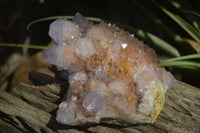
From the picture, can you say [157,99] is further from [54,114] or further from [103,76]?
[54,114]

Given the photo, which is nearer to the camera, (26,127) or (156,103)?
(156,103)

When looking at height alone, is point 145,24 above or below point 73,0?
below

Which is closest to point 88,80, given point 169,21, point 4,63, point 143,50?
point 143,50

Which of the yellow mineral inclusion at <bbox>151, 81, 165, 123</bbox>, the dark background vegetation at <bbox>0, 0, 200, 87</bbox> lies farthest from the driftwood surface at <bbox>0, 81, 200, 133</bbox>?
the dark background vegetation at <bbox>0, 0, 200, 87</bbox>

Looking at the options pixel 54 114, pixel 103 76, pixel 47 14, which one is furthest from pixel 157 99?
pixel 47 14

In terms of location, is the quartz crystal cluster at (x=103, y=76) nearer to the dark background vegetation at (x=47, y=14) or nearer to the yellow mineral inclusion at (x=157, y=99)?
the yellow mineral inclusion at (x=157, y=99)

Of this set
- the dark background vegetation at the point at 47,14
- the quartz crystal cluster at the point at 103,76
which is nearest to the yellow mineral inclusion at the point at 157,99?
the quartz crystal cluster at the point at 103,76

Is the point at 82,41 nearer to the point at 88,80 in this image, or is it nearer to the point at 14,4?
the point at 88,80

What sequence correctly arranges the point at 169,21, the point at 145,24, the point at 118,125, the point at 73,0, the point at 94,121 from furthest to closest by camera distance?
the point at 73,0
the point at 145,24
the point at 169,21
the point at 118,125
the point at 94,121
